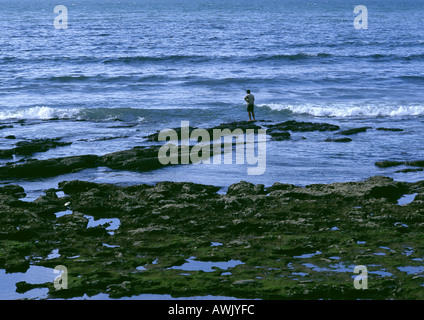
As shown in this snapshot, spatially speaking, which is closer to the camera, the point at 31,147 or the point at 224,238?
the point at 224,238

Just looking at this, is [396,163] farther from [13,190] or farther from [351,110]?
[351,110]

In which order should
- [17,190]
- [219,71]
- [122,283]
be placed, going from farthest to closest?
[219,71] < [17,190] < [122,283]

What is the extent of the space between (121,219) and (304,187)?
5.25 meters

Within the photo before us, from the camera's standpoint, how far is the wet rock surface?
35.6 ft

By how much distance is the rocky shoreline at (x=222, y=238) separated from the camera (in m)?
10.9

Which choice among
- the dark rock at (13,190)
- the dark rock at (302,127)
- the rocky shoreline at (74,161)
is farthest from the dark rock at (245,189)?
the dark rock at (302,127)

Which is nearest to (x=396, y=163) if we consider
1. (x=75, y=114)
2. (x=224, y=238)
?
(x=224, y=238)

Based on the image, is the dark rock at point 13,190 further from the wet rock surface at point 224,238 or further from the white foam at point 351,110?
the white foam at point 351,110

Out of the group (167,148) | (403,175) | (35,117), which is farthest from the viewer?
(35,117)

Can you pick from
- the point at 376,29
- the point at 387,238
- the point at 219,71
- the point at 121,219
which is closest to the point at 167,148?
the point at 121,219

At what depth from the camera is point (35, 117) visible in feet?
106

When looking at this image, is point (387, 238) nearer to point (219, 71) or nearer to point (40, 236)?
point (40, 236)

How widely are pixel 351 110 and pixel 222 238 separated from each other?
2102 centimetres

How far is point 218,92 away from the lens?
38.3 metres
